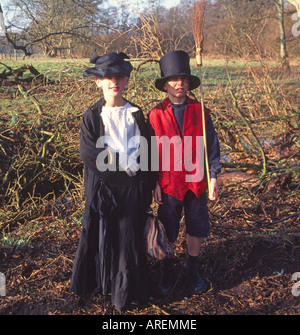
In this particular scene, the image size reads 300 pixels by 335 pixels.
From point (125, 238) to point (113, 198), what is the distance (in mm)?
282

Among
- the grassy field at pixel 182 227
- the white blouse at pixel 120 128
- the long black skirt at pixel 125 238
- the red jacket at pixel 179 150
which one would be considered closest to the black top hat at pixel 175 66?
the red jacket at pixel 179 150

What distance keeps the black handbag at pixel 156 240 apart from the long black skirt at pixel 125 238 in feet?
0.18

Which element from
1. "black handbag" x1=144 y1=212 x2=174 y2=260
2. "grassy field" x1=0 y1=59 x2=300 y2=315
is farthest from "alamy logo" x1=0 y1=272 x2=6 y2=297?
"black handbag" x1=144 y1=212 x2=174 y2=260

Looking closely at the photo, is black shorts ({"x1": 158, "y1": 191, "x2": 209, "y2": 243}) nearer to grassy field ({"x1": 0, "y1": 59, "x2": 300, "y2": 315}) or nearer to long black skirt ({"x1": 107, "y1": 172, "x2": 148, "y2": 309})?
long black skirt ({"x1": 107, "y1": 172, "x2": 148, "y2": 309})

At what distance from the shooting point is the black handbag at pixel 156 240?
2600mm

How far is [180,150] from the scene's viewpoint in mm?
2611

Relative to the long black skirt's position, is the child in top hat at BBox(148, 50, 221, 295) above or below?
above

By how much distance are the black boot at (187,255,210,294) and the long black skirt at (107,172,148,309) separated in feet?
1.39

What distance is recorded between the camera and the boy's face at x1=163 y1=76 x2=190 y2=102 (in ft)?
8.40

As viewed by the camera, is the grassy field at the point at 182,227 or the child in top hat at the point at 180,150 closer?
the child in top hat at the point at 180,150

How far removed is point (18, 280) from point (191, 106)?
1.86m

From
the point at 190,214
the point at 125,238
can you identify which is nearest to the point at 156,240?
the point at 125,238

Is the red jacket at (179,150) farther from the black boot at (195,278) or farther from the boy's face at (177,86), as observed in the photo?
the black boot at (195,278)

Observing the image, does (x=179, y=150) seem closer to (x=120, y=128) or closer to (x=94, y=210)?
(x=120, y=128)
